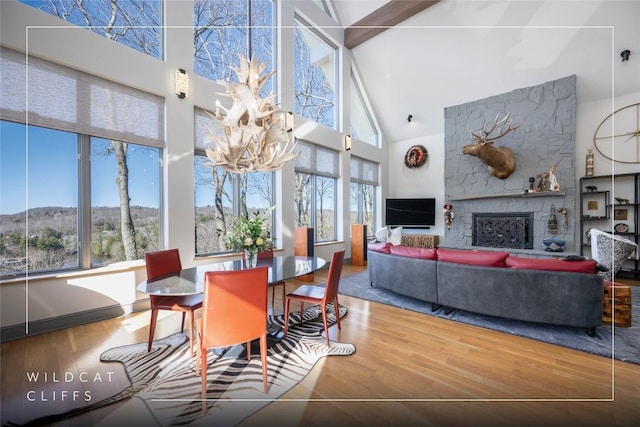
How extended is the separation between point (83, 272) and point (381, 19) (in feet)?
23.6

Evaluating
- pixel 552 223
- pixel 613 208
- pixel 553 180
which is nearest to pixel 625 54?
pixel 553 180

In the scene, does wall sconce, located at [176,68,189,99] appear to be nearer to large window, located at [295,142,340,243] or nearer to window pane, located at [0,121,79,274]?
window pane, located at [0,121,79,274]

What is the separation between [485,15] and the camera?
5.11 meters

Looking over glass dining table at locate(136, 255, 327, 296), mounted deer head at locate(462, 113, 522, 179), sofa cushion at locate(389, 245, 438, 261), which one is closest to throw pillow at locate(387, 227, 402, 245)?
mounted deer head at locate(462, 113, 522, 179)

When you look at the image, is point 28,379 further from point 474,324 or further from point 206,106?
point 474,324

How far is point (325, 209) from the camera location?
6555 millimetres

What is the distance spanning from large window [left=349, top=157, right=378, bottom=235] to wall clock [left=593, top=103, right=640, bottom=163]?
15.6ft

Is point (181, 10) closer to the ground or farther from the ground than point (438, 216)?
farther from the ground

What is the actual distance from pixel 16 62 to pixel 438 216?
8.15 m

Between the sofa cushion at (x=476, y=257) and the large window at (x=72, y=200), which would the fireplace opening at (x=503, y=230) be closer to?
the sofa cushion at (x=476, y=257)

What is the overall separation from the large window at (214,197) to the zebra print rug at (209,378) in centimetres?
186

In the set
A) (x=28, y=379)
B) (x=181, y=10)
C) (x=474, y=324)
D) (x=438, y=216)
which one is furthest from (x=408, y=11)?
(x=28, y=379)

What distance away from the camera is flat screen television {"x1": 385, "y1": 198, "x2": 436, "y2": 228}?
24.2 ft

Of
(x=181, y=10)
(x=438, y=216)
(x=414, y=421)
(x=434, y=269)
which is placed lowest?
(x=414, y=421)
